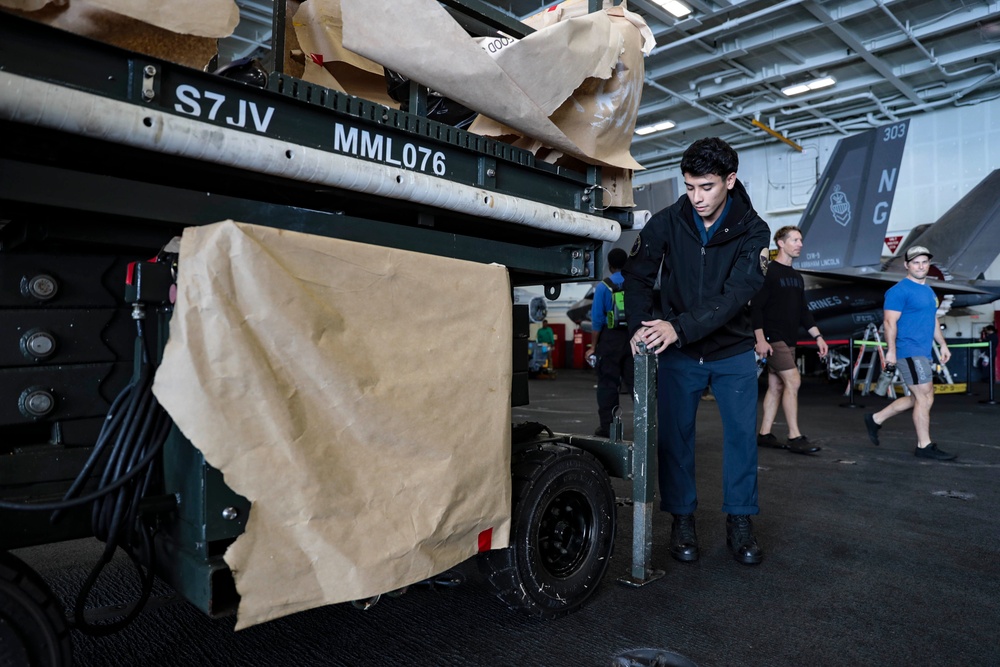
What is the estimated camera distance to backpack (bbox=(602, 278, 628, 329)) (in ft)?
16.2

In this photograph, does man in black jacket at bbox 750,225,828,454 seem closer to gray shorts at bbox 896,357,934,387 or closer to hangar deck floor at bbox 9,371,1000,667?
gray shorts at bbox 896,357,934,387

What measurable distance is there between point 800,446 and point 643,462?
3402mm

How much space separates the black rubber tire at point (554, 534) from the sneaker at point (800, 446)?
342 cm

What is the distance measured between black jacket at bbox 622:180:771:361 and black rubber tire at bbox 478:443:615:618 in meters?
0.71

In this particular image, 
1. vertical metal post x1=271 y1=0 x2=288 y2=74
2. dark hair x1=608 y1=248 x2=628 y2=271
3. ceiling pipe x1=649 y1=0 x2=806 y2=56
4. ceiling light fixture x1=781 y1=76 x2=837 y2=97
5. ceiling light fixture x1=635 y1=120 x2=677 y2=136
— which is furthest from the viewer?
ceiling light fixture x1=635 y1=120 x2=677 y2=136

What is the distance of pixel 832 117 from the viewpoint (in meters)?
15.5

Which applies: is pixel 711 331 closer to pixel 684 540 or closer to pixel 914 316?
pixel 684 540

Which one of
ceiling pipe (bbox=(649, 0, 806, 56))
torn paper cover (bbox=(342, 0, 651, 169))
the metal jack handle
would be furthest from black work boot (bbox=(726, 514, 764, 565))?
ceiling pipe (bbox=(649, 0, 806, 56))

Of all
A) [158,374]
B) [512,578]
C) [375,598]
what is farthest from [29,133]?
[512,578]

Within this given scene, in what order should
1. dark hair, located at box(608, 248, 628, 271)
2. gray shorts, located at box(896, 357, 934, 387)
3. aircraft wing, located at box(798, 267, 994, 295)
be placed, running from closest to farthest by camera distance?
gray shorts, located at box(896, 357, 934, 387), dark hair, located at box(608, 248, 628, 271), aircraft wing, located at box(798, 267, 994, 295)

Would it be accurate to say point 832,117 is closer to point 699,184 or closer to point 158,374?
point 699,184

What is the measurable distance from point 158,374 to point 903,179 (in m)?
17.6

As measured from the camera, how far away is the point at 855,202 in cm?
1153

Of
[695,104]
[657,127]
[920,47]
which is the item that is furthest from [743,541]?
[657,127]
